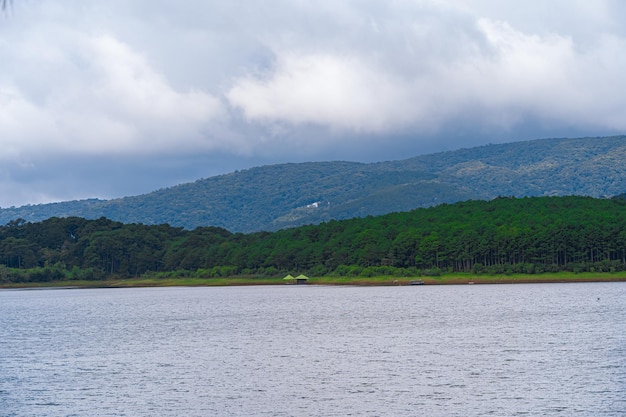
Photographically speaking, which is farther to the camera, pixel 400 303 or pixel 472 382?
pixel 400 303

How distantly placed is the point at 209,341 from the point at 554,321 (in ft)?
134

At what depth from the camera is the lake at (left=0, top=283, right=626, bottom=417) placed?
5241 cm

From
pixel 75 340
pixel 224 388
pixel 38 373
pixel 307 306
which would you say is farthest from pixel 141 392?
pixel 307 306

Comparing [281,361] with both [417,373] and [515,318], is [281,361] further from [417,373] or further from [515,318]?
[515,318]

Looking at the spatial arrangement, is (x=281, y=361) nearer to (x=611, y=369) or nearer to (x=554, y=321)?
(x=611, y=369)

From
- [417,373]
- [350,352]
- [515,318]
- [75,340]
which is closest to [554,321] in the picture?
[515,318]

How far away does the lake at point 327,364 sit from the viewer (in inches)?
2063

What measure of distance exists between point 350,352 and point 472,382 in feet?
63.1

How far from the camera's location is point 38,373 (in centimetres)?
6744

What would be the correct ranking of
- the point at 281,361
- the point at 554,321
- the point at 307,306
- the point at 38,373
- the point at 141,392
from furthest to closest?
1. the point at 307,306
2. the point at 554,321
3. the point at 281,361
4. the point at 38,373
5. the point at 141,392

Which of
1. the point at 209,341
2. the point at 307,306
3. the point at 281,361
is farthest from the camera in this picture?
the point at 307,306

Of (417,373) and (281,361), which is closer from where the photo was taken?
(417,373)

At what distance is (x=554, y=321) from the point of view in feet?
322

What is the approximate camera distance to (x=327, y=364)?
2731 inches
